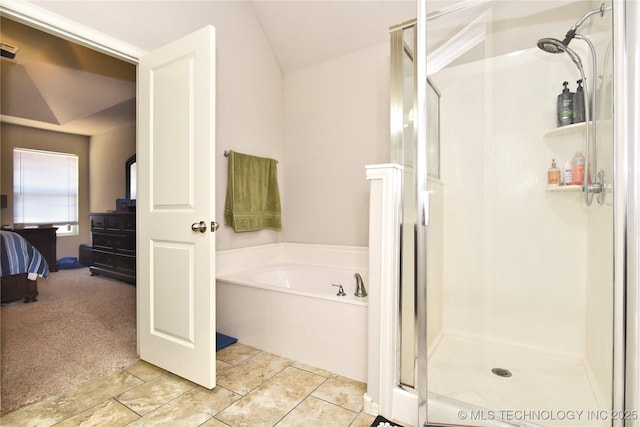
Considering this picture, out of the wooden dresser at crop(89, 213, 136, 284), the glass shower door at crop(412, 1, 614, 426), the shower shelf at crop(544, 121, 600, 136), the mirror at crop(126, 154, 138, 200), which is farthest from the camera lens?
the mirror at crop(126, 154, 138, 200)

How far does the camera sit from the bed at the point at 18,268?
304 cm

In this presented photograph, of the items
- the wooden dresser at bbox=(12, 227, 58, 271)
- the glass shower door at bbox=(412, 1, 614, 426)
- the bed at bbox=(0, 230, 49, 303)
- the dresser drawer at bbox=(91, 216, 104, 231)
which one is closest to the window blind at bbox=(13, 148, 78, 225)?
the wooden dresser at bbox=(12, 227, 58, 271)

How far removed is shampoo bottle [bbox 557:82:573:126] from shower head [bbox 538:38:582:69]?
0.13m

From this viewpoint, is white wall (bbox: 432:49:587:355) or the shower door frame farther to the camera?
white wall (bbox: 432:49:587:355)

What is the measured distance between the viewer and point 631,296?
1.10 m

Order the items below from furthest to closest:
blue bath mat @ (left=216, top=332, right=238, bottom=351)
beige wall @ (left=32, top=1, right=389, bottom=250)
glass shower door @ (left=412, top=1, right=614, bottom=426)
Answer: beige wall @ (left=32, top=1, right=389, bottom=250)
blue bath mat @ (left=216, top=332, right=238, bottom=351)
glass shower door @ (left=412, top=1, right=614, bottom=426)

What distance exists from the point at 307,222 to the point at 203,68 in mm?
1784

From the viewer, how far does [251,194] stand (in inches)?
115

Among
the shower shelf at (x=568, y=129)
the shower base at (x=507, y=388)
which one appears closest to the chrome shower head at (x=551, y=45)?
the shower shelf at (x=568, y=129)

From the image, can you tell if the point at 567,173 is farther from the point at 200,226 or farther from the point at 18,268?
the point at 18,268

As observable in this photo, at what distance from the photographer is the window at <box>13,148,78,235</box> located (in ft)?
16.8

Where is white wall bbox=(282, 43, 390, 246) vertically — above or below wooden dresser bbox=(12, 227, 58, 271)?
above

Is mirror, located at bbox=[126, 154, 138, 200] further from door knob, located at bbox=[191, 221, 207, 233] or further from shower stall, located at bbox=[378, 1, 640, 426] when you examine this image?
shower stall, located at bbox=[378, 1, 640, 426]

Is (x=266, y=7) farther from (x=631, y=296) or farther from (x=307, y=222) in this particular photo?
(x=631, y=296)
